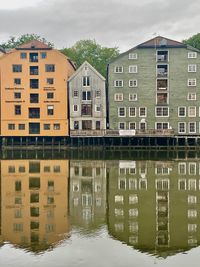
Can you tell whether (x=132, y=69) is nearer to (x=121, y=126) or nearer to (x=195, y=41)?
(x=121, y=126)

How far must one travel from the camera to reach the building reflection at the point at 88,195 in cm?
2564

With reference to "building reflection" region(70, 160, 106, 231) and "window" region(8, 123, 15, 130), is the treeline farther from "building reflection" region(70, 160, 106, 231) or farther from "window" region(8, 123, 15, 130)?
"building reflection" region(70, 160, 106, 231)

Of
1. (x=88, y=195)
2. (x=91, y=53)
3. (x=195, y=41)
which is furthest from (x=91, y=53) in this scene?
(x=88, y=195)

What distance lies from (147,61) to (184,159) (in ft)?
90.3

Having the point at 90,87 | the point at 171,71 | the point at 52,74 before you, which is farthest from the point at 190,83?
the point at 52,74

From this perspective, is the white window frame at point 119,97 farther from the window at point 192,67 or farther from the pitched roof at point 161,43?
the window at point 192,67

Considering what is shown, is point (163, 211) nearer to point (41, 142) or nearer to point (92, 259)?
point (92, 259)

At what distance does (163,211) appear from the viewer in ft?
90.3

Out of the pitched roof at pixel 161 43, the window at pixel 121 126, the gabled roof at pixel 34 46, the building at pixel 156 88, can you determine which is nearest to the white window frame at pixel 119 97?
the building at pixel 156 88

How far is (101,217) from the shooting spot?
26.4 meters

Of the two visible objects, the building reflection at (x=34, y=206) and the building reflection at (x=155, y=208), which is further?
the building reflection at (x=34, y=206)

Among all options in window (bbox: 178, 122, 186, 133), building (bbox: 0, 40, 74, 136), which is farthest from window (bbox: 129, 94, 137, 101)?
building (bbox: 0, 40, 74, 136)

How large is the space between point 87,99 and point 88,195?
49.5 meters

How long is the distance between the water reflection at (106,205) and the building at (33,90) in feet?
108
